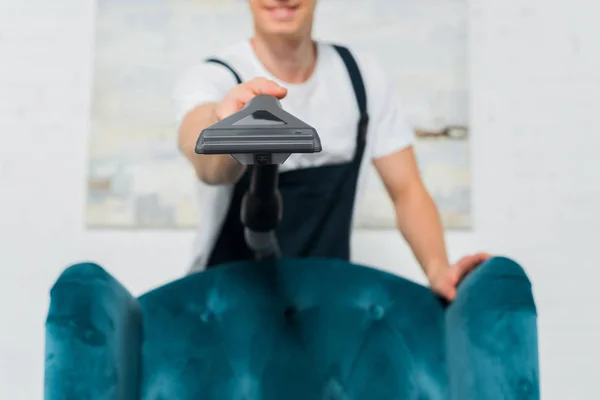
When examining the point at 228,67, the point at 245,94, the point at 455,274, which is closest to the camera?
the point at 245,94

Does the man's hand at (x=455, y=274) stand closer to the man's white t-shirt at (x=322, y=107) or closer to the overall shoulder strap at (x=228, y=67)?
the man's white t-shirt at (x=322, y=107)

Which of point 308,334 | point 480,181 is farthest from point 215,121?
point 480,181

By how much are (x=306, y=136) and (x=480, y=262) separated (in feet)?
1.32

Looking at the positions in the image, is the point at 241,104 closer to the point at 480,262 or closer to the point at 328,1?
the point at 480,262

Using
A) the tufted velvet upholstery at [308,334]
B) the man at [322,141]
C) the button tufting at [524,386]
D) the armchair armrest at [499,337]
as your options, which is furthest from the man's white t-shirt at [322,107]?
the button tufting at [524,386]

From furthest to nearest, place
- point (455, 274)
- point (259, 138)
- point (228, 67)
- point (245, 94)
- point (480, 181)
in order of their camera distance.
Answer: point (480, 181), point (228, 67), point (455, 274), point (245, 94), point (259, 138)

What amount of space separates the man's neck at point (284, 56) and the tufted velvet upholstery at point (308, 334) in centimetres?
33

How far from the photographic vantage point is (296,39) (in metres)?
1.04

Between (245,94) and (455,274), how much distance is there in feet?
1.31

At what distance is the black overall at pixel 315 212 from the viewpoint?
1064 mm

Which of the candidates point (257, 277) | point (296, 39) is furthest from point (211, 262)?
point (296, 39)

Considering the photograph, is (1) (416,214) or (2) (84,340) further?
(1) (416,214)

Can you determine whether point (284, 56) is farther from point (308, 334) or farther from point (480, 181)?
point (480, 181)

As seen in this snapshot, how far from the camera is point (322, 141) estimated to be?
108cm
